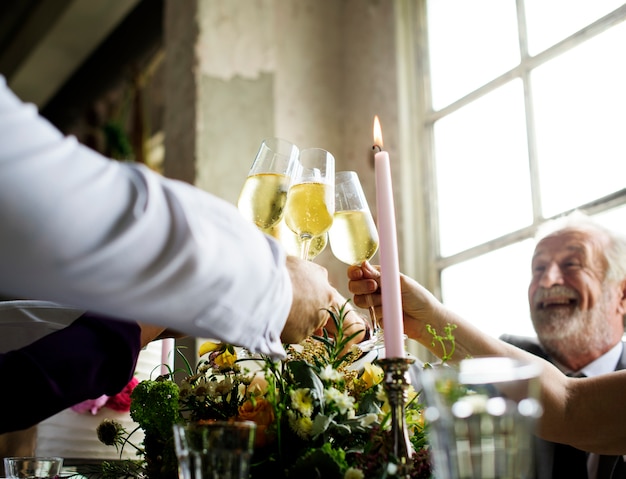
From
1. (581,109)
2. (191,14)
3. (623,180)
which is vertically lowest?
(623,180)

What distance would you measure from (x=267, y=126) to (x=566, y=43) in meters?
1.10

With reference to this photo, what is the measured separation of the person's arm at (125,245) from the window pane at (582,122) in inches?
66.5

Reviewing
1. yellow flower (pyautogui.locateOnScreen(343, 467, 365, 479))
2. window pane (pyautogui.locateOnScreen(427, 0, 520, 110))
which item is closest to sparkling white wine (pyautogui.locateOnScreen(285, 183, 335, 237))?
yellow flower (pyautogui.locateOnScreen(343, 467, 365, 479))

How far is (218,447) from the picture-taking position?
2.03 feet

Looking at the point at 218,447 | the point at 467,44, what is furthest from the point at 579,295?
the point at 218,447

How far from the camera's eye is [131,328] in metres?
0.88

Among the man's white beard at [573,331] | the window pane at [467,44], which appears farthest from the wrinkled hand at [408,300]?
the window pane at [467,44]

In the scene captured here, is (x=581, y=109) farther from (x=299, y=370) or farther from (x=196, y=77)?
(x=299, y=370)

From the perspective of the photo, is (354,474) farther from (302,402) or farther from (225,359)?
(225,359)

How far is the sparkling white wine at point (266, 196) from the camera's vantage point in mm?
981

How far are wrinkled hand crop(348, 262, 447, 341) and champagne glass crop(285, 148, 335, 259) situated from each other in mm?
131

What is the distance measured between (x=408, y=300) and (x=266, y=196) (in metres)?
0.39

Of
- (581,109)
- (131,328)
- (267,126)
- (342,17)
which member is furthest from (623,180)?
(131,328)

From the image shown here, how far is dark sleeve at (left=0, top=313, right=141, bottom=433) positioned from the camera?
33.1 inches
